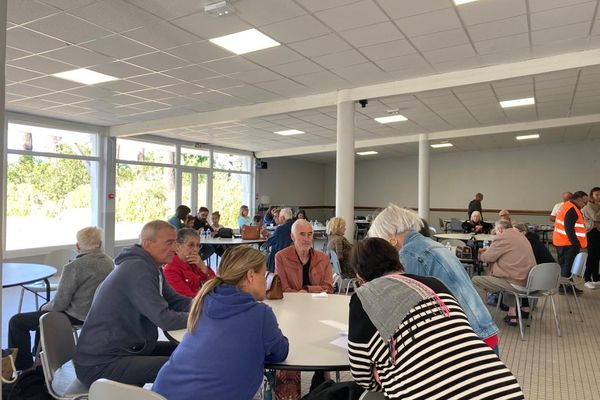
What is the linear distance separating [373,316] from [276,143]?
457 inches

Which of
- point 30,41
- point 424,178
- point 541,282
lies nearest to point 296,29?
point 30,41

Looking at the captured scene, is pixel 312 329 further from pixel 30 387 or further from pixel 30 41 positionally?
pixel 30 41

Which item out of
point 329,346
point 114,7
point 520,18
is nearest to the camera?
point 329,346

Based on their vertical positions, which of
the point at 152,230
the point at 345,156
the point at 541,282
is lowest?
the point at 541,282

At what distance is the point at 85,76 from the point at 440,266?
5749 mm

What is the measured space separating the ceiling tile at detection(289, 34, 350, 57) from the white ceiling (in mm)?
22

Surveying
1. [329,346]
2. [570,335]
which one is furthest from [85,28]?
[570,335]

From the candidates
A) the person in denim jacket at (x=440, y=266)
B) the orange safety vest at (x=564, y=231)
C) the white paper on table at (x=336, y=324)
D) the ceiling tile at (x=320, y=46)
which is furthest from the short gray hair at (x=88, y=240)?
the orange safety vest at (x=564, y=231)

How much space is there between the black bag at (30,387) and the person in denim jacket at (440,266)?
7.11 ft

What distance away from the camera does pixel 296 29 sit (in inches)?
172

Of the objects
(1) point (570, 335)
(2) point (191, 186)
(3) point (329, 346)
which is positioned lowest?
(1) point (570, 335)

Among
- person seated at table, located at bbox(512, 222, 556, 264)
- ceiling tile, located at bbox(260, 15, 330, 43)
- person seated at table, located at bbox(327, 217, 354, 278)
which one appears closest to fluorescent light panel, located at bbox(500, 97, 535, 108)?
person seated at table, located at bbox(512, 222, 556, 264)

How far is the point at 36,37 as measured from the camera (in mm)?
4551

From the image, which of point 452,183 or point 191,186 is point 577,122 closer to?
point 452,183
